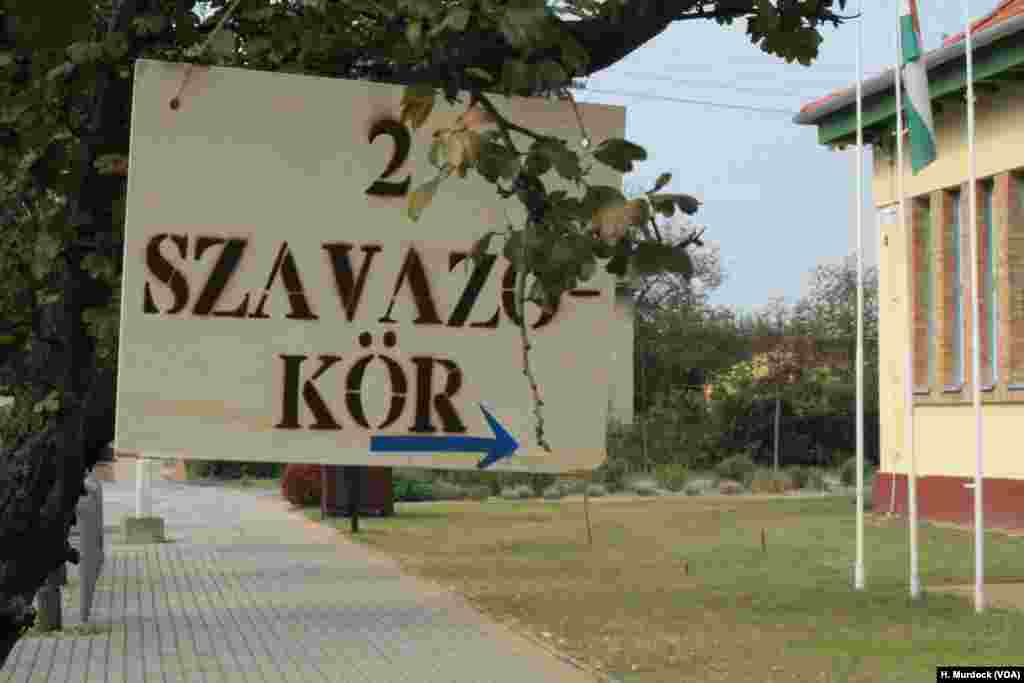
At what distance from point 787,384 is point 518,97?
45.0 metres

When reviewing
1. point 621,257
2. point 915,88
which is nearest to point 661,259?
point 621,257

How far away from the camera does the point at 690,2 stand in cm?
288

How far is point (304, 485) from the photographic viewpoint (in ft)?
115

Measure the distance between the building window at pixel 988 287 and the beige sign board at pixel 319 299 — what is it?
23.9 m

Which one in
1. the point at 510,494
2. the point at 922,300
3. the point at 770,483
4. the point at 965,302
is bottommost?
the point at 510,494

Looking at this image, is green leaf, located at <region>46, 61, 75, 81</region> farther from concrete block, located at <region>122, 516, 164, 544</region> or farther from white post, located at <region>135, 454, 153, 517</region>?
white post, located at <region>135, 454, 153, 517</region>

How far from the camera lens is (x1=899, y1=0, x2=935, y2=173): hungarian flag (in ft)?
52.5

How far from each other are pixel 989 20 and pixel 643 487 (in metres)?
16.2

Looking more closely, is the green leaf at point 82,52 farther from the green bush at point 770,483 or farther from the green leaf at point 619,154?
the green bush at point 770,483

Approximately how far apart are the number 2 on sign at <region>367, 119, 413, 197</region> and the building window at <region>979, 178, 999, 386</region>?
24.0 m

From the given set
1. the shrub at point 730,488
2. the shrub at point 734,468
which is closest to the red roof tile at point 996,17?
the shrub at point 730,488

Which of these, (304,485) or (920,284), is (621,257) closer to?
(920,284)

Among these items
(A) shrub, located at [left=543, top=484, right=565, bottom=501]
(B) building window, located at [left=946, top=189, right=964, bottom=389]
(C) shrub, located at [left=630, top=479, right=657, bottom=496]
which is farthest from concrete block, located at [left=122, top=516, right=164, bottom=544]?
(C) shrub, located at [left=630, top=479, right=657, bottom=496]

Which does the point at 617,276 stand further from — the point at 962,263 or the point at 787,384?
the point at 787,384
